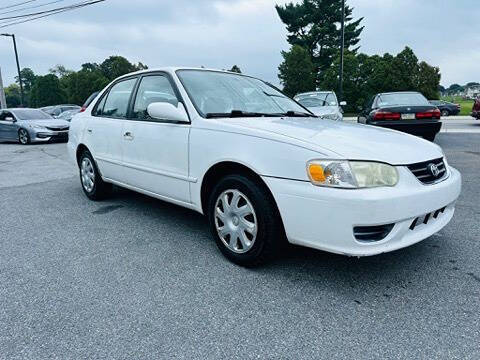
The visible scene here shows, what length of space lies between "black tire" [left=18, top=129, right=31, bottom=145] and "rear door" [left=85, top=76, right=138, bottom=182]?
9.81 m

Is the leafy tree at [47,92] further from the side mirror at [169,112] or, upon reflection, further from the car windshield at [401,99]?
the side mirror at [169,112]

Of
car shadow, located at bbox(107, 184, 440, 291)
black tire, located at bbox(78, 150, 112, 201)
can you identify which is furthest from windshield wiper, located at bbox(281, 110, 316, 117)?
black tire, located at bbox(78, 150, 112, 201)

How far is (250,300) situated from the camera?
7.80 ft

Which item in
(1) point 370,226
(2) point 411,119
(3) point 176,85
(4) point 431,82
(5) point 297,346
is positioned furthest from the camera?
(4) point 431,82

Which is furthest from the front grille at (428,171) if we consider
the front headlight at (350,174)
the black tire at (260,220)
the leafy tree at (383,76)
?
the leafy tree at (383,76)

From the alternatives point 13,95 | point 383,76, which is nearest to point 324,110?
point 383,76

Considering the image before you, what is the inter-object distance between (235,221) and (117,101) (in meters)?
2.33

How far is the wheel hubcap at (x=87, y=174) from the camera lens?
4723 millimetres

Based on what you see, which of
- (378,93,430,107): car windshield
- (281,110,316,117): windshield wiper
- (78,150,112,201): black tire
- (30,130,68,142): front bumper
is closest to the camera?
(281,110,316,117): windshield wiper

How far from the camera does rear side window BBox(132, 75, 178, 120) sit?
11.4ft

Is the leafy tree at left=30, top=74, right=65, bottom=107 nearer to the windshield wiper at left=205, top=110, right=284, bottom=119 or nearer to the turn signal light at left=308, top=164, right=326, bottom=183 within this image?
the windshield wiper at left=205, top=110, right=284, bottom=119

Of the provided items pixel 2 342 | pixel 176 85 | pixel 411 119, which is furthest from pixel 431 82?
pixel 2 342

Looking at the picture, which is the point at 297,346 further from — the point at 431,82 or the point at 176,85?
the point at 431,82

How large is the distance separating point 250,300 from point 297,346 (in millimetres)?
512
